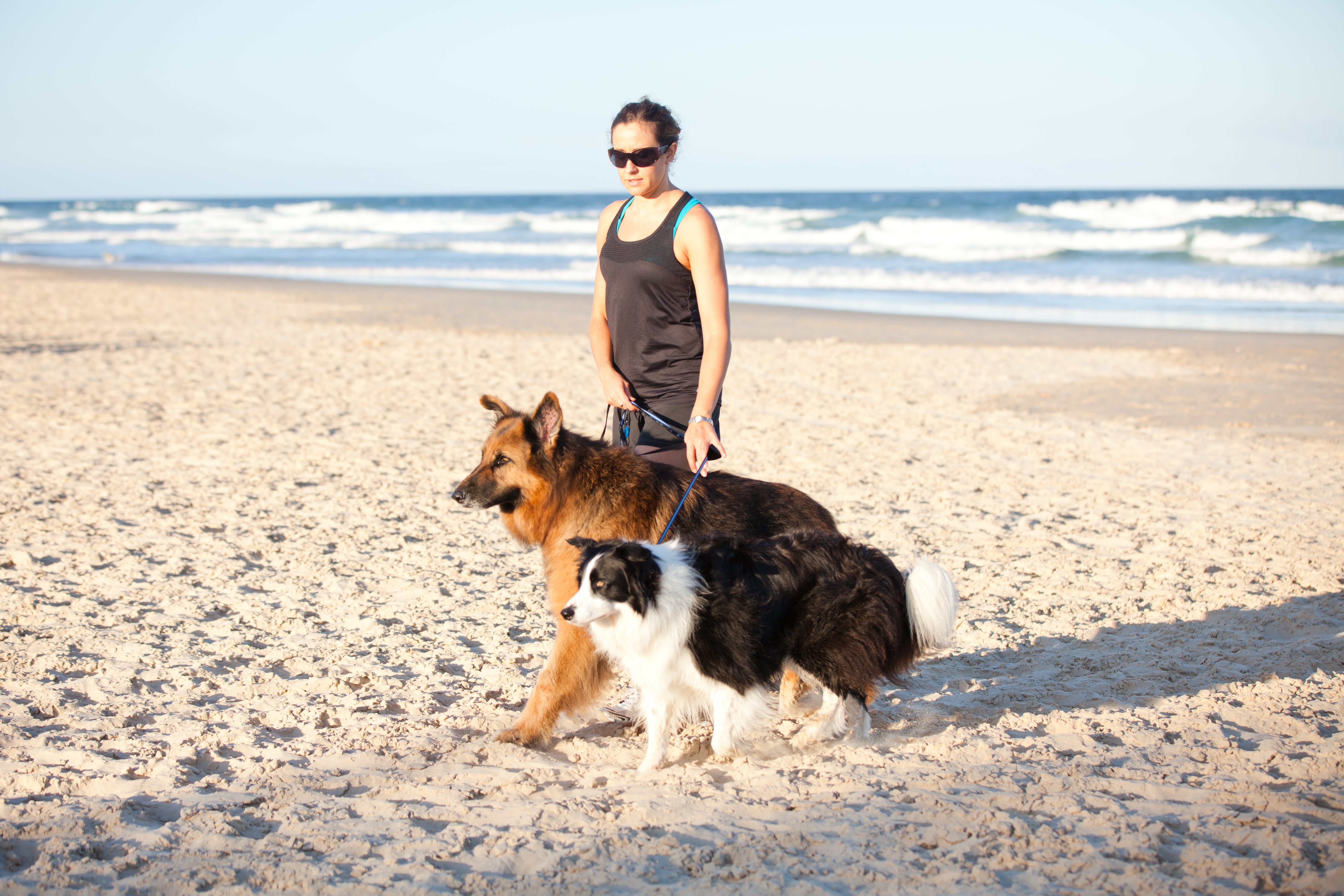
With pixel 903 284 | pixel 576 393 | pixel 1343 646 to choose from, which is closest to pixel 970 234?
pixel 903 284

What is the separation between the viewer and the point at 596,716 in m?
4.34

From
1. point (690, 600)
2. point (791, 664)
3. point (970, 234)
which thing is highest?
point (970, 234)

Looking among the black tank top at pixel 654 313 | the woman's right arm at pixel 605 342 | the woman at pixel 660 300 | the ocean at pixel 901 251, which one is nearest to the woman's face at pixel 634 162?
the woman at pixel 660 300

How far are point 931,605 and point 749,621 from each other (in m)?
0.76

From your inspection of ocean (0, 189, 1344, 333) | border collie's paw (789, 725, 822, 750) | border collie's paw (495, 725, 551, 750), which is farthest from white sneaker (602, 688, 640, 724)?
ocean (0, 189, 1344, 333)

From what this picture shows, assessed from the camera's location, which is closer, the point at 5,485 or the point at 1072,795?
the point at 1072,795

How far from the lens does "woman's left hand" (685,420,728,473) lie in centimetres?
378

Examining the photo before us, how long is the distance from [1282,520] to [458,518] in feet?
19.7

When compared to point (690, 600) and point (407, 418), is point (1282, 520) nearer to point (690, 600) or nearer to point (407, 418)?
point (690, 600)

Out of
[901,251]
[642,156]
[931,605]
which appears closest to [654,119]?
[642,156]

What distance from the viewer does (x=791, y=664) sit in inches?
155

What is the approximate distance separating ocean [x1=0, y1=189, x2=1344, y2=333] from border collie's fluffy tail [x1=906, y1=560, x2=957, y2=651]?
52.6 ft

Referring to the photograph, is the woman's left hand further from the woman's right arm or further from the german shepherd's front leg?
the german shepherd's front leg

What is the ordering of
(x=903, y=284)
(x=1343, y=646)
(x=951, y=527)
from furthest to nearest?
1. (x=903, y=284)
2. (x=951, y=527)
3. (x=1343, y=646)
